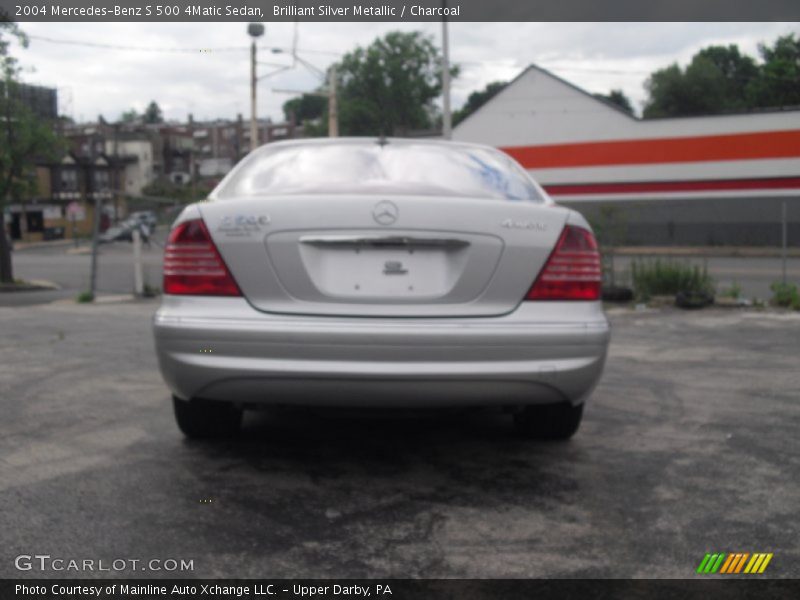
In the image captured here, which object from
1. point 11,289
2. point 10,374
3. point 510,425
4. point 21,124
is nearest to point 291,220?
point 510,425

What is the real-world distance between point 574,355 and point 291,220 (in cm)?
125

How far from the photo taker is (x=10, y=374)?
246 inches

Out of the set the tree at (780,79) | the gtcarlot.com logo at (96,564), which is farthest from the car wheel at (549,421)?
the tree at (780,79)

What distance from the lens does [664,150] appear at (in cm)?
3422

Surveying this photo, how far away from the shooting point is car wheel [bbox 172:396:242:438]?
4.12 metres

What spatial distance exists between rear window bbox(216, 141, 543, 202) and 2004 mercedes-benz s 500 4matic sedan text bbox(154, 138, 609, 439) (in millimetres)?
215

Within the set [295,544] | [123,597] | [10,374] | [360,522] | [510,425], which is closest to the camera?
[123,597]

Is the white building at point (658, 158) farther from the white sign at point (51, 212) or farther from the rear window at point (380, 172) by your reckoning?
the white sign at point (51, 212)

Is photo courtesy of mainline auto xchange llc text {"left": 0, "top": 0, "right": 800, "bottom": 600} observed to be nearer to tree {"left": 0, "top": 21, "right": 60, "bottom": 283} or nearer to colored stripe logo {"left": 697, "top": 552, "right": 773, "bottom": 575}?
colored stripe logo {"left": 697, "top": 552, "right": 773, "bottom": 575}

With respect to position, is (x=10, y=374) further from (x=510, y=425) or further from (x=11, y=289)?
(x=11, y=289)

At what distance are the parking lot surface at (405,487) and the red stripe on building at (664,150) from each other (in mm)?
29162

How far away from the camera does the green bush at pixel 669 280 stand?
11945 mm

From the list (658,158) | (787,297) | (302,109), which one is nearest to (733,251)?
(658,158)

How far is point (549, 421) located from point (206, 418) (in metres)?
1.65
